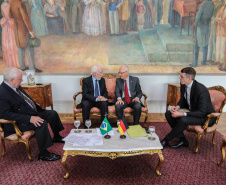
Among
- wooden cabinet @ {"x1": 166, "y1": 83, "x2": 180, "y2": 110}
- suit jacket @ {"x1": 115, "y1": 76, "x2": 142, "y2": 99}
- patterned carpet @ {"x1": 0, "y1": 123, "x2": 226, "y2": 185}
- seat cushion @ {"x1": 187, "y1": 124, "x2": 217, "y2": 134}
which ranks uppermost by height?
suit jacket @ {"x1": 115, "y1": 76, "x2": 142, "y2": 99}

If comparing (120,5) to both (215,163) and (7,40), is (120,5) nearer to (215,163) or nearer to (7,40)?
(7,40)

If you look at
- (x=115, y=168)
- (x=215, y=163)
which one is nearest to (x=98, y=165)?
(x=115, y=168)

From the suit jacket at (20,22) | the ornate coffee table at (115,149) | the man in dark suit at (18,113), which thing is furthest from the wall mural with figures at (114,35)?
the ornate coffee table at (115,149)

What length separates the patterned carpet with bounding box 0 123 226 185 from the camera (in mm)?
2145

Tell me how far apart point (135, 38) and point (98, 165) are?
3.12 m

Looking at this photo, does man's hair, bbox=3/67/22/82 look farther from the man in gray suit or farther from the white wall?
the man in gray suit

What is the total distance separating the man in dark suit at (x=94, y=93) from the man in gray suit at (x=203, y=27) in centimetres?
254

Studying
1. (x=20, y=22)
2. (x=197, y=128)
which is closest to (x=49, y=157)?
(x=197, y=128)

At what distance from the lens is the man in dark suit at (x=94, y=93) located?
3452mm

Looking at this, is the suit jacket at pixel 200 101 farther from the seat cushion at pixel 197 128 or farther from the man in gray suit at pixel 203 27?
the man in gray suit at pixel 203 27

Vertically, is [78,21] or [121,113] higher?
[78,21]

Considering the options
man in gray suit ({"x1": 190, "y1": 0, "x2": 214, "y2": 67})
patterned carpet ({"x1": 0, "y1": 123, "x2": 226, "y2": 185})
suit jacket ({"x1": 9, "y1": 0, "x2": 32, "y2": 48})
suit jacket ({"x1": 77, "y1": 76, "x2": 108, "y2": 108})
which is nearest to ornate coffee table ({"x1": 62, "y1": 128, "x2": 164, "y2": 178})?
patterned carpet ({"x1": 0, "y1": 123, "x2": 226, "y2": 185})

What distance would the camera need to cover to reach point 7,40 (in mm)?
4148

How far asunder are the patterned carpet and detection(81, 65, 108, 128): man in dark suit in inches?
41.4
